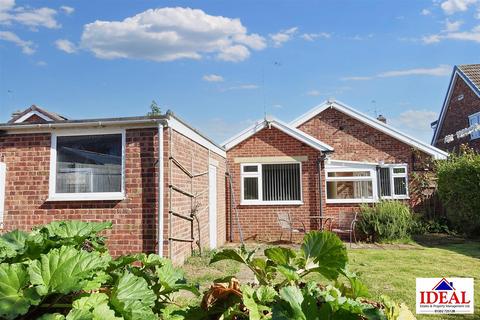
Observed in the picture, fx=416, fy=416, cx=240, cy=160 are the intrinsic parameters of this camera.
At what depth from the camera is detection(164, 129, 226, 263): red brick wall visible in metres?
8.41

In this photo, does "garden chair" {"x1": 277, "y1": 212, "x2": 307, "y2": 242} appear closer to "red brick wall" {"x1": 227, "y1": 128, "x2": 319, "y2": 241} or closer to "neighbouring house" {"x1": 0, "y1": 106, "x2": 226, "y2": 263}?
"red brick wall" {"x1": 227, "y1": 128, "x2": 319, "y2": 241}

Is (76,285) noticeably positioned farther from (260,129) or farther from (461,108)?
(461,108)

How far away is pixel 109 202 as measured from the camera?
8.36 m

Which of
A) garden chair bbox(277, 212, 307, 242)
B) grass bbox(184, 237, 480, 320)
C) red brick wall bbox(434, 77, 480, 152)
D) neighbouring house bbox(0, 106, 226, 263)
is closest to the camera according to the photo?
grass bbox(184, 237, 480, 320)

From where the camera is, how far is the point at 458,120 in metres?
23.9

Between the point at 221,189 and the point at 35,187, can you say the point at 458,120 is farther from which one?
the point at 35,187

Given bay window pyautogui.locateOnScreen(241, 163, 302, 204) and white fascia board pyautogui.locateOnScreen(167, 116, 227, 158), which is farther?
bay window pyautogui.locateOnScreen(241, 163, 302, 204)

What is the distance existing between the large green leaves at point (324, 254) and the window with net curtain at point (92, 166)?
24.3ft

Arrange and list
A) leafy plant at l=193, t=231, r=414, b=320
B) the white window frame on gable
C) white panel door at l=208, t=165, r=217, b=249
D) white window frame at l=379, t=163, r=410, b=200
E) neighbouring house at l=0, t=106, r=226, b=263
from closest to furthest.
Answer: leafy plant at l=193, t=231, r=414, b=320 < neighbouring house at l=0, t=106, r=226, b=263 < white panel door at l=208, t=165, r=217, b=249 < white window frame at l=379, t=163, r=410, b=200 < the white window frame on gable

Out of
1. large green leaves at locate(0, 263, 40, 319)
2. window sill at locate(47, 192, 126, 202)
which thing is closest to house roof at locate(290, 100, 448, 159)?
window sill at locate(47, 192, 126, 202)

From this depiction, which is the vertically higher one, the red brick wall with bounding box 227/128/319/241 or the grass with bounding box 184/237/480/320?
the red brick wall with bounding box 227/128/319/241

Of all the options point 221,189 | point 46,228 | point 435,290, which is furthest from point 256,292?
point 221,189

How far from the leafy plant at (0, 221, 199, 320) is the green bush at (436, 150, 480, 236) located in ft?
43.2

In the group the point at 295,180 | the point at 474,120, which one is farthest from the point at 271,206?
the point at 474,120
